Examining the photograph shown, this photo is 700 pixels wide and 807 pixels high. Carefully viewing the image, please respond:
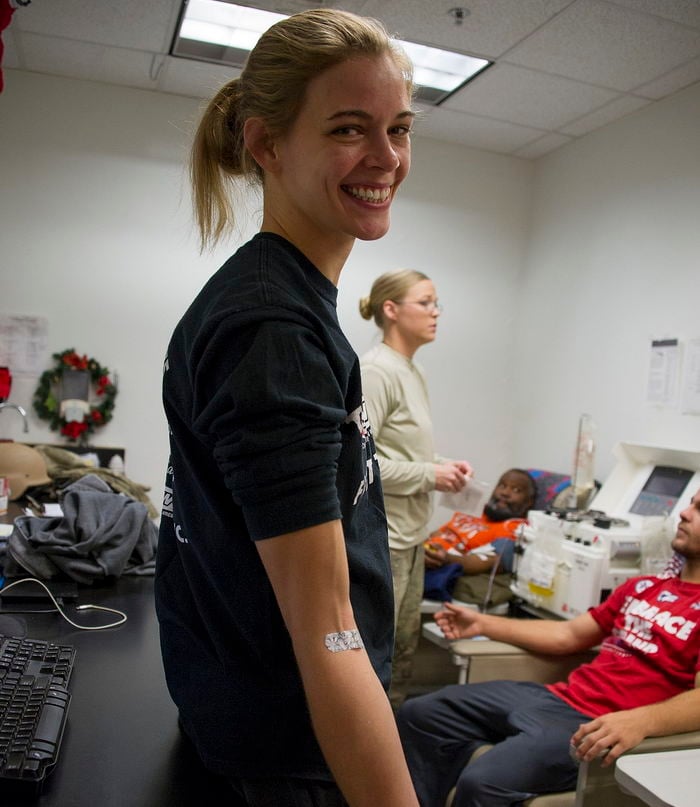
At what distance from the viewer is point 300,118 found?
754mm

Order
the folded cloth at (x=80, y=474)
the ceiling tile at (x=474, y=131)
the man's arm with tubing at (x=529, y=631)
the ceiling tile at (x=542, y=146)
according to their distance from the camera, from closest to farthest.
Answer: the man's arm with tubing at (x=529, y=631) → the folded cloth at (x=80, y=474) → the ceiling tile at (x=474, y=131) → the ceiling tile at (x=542, y=146)

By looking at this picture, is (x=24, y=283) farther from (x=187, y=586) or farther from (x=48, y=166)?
(x=187, y=586)

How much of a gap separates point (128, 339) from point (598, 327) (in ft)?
8.51

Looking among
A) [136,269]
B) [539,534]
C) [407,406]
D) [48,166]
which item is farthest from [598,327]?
[48,166]

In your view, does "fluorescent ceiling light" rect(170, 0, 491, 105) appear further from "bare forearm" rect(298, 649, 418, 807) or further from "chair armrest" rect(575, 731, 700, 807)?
"bare forearm" rect(298, 649, 418, 807)

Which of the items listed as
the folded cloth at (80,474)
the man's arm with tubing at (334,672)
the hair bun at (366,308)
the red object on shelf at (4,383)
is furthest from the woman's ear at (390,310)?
the man's arm with tubing at (334,672)

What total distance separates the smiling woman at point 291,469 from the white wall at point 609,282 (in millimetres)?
3027

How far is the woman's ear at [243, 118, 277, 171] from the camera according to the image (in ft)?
2.55

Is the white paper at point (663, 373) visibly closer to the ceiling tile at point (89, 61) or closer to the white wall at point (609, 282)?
the white wall at point (609, 282)

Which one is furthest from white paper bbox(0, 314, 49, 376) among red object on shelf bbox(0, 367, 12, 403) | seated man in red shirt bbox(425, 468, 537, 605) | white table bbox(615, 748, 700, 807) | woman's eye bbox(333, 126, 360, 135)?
woman's eye bbox(333, 126, 360, 135)

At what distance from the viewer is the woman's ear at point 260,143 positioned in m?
0.78

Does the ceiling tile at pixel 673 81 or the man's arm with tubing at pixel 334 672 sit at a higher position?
the ceiling tile at pixel 673 81

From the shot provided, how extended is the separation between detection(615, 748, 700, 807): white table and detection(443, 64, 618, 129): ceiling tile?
3.05m

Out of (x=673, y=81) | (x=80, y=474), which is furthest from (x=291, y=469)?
(x=673, y=81)
